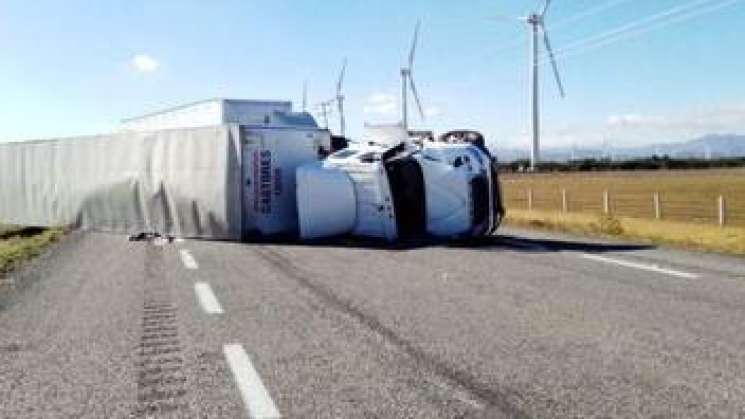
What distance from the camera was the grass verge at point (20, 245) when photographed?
17345 mm

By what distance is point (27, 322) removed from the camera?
9.49 meters

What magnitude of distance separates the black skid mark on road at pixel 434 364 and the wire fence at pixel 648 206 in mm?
15483

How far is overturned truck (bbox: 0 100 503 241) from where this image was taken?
1928cm

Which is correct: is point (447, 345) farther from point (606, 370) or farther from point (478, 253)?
point (478, 253)

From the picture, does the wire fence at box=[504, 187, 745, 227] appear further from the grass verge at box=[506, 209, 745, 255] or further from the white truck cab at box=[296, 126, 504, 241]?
the white truck cab at box=[296, 126, 504, 241]

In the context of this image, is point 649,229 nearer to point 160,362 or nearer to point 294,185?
point 294,185

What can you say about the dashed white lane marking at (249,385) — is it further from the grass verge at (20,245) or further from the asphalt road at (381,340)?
the grass verge at (20,245)

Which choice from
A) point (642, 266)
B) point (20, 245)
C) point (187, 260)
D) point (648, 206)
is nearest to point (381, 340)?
point (642, 266)

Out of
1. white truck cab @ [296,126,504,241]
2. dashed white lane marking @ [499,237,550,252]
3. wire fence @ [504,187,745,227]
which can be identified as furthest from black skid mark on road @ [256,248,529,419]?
wire fence @ [504,187,745,227]

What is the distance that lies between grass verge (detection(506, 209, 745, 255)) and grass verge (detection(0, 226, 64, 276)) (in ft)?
38.3

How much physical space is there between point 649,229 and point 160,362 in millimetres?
17972

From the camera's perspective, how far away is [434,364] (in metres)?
6.82

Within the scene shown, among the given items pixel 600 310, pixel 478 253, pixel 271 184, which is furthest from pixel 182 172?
pixel 600 310

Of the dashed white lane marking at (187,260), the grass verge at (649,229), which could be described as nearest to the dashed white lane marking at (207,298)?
the dashed white lane marking at (187,260)
